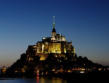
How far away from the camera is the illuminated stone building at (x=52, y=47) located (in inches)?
5546

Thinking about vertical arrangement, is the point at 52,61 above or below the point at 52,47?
below

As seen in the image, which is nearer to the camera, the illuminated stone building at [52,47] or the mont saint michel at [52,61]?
the mont saint michel at [52,61]

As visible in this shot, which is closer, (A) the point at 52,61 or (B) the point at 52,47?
(A) the point at 52,61

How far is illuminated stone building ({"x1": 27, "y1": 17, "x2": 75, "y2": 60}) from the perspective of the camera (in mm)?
140875

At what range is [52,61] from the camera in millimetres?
133750

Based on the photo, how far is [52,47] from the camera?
141 meters

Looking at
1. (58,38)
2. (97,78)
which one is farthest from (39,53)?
(97,78)

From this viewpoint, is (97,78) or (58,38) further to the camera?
(58,38)

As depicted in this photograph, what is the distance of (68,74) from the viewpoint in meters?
124

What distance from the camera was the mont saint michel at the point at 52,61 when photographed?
132m

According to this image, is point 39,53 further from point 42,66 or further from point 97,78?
point 97,78

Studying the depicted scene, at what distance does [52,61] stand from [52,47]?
10.2 meters

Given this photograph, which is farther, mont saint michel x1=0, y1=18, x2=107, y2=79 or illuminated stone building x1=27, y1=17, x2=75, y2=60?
illuminated stone building x1=27, y1=17, x2=75, y2=60

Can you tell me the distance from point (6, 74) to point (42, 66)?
29.6 metres
